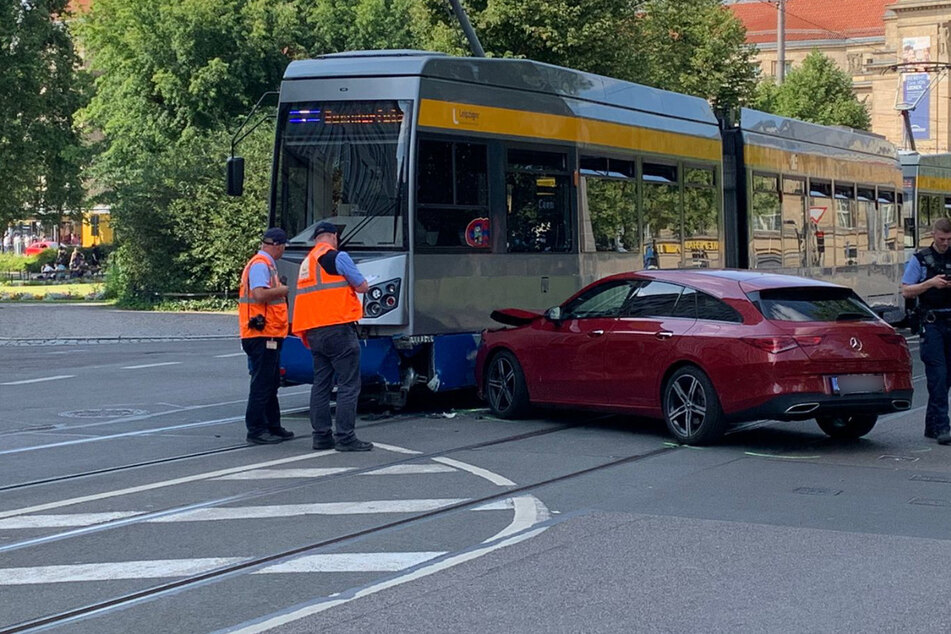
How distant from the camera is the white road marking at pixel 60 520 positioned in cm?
835

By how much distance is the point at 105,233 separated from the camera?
85.9 meters

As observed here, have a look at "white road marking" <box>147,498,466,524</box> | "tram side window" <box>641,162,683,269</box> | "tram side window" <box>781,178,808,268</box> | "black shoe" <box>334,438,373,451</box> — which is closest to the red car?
"black shoe" <box>334,438,373,451</box>

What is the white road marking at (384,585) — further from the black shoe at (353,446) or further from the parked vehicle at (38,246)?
the parked vehicle at (38,246)

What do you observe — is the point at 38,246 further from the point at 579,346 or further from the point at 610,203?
the point at 579,346

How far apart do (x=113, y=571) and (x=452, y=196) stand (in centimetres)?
723

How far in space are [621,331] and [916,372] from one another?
26.6 ft

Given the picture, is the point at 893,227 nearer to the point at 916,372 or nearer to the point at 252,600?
the point at 916,372

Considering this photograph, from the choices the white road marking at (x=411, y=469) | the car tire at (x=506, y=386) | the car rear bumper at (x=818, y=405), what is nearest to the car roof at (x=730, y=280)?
the car rear bumper at (x=818, y=405)

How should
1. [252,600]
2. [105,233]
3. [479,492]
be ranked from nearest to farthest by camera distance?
[252,600] → [479,492] → [105,233]

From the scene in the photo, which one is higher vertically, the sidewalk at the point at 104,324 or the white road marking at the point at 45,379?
the sidewalk at the point at 104,324

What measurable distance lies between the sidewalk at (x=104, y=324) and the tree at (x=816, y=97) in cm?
3800

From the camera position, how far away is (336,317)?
37.1 ft

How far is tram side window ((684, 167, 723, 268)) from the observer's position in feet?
59.6

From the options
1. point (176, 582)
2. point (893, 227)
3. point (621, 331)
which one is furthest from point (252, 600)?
point (893, 227)
